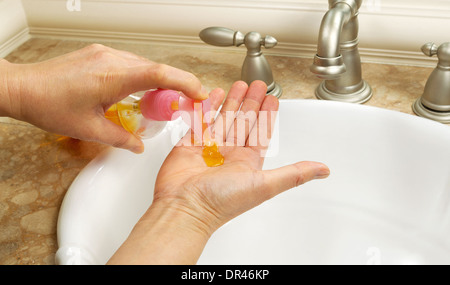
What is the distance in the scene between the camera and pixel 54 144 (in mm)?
1047

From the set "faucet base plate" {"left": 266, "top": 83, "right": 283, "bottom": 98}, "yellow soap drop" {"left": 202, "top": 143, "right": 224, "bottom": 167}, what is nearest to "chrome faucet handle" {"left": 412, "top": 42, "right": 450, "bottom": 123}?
"faucet base plate" {"left": 266, "top": 83, "right": 283, "bottom": 98}

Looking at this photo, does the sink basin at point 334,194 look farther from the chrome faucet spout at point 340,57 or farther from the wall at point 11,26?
the wall at point 11,26

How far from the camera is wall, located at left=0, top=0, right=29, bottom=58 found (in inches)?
55.4

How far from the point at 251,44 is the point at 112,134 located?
0.40 metres

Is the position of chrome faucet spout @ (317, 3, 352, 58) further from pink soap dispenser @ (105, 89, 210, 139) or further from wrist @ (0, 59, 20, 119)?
wrist @ (0, 59, 20, 119)

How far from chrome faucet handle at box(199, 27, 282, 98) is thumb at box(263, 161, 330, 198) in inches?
15.3

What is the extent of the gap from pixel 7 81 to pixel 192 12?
0.63 m

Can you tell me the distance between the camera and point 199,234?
0.75 meters

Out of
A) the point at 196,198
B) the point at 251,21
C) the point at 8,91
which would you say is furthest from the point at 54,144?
the point at 251,21

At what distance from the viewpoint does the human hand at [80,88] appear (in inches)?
28.6

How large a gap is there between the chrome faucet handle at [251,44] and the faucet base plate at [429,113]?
1.00 feet

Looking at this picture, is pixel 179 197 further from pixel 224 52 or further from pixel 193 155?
pixel 224 52

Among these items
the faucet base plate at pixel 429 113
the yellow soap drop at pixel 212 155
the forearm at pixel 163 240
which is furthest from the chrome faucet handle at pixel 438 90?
the forearm at pixel 163 240
